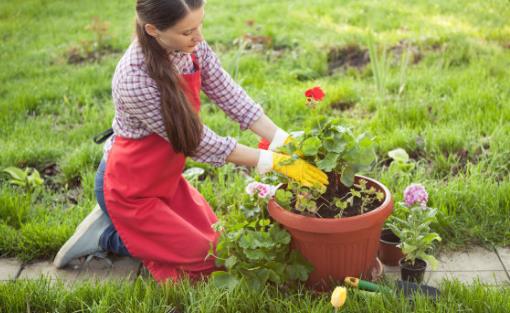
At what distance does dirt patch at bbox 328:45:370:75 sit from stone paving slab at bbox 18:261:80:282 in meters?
2.55

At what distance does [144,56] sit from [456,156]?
1.70m

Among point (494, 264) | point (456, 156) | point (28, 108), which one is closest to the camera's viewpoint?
point (494, 264)

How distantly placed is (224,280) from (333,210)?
46cm

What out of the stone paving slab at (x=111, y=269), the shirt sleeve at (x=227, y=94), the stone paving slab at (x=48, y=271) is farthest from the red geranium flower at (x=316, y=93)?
the stone paving slab at (x=48, y=271)

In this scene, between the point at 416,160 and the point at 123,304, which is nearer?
the point at 123,304

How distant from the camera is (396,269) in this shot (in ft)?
8.09

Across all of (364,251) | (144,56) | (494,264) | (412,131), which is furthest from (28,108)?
(494,264)

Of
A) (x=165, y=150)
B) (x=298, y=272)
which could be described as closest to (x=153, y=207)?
(x=165, y=150)

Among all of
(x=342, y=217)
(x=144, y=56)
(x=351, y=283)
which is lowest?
(x=351, y=283)

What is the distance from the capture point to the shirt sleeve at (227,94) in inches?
99.2

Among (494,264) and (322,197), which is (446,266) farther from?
(322,197)

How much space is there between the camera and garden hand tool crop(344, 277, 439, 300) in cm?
207

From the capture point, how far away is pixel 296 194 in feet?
7.27

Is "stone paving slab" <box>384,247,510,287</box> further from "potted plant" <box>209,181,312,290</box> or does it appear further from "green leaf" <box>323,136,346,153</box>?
"green leaf" <box>323,136,346,153</box>
